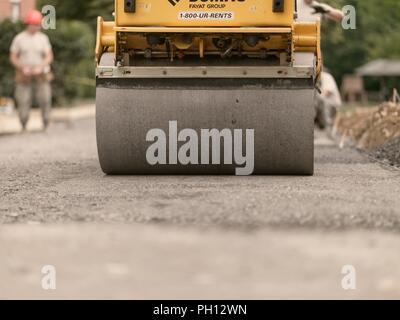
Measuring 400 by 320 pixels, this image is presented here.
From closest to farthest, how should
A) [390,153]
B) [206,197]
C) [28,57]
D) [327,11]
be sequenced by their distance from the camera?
[206,197] < [390,153] < [327,11] < [28,57]

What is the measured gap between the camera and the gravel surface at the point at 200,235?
5648 millimetres

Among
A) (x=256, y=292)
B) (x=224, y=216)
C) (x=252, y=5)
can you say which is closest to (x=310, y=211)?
(x=224, y=216)

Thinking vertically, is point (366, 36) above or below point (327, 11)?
below

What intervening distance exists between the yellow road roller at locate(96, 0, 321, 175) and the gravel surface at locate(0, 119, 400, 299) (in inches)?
11.5

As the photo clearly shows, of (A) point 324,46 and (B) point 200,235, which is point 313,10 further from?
(A) point 324,46

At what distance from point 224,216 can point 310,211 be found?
1.98 feet

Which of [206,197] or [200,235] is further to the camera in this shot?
[206,197]

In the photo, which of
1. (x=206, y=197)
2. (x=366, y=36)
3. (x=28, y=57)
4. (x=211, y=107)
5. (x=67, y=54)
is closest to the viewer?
(x=206, y=197)

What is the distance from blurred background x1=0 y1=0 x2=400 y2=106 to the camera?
29703 millimetres

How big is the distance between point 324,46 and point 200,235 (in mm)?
54641

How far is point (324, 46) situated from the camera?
200 ft

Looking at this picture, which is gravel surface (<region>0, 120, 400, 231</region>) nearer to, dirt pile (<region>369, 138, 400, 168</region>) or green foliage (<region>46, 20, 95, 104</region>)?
dirt pile (<region>369, 138, 400, 168</region>)

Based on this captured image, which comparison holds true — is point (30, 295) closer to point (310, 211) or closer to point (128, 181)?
point (310, 211)

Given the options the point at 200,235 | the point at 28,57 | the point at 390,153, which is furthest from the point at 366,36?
the point at 200,235
